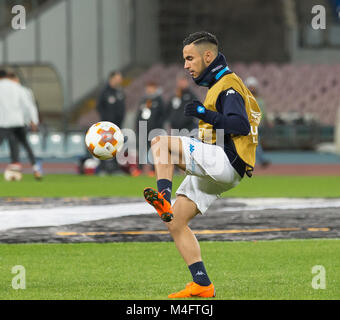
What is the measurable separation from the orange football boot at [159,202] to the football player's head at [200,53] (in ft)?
4.02

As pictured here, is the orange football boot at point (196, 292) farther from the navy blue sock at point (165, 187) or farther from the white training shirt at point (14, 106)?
the white training shirt at point (14, 106)

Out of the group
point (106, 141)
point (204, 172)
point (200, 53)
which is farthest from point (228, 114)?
point (106, 141)

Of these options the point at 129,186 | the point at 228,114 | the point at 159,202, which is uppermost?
the point at 228,114

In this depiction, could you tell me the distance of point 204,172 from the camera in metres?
7.37

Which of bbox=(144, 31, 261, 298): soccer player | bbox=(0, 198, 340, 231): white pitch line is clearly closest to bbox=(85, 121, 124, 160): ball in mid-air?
bbox=(144, 31, 261, 298): soccer player

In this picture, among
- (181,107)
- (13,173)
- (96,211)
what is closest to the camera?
(96,211)

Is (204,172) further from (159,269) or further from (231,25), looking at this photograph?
(231,25)

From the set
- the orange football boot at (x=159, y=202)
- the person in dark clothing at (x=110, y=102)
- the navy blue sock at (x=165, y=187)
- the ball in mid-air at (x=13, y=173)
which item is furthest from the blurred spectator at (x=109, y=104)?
the orange football boot at (x=159, y=202)

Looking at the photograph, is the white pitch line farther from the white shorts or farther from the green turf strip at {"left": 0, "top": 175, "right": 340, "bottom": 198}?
the white shorts

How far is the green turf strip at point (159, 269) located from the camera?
25.6 ft

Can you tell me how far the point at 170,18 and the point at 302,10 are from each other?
6.30m

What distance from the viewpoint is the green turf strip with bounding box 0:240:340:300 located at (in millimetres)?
7797

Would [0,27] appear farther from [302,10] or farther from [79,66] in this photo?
[302,10]
